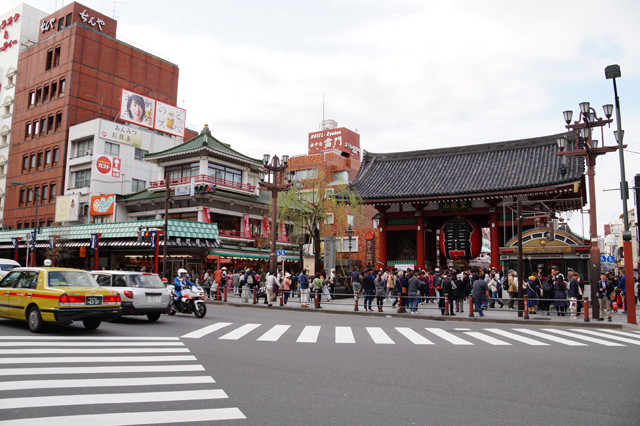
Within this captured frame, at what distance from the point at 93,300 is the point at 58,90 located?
162ft

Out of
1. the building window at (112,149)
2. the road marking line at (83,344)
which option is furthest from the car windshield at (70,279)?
the building window at (112,149)

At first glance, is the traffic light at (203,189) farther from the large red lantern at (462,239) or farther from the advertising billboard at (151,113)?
the large red lantern at (462,239)

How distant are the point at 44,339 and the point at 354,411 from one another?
8.12m

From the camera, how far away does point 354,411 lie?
5.70m

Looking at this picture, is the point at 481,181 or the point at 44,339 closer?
the point at 44,339

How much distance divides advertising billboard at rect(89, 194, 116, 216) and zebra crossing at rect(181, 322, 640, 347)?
34114mm

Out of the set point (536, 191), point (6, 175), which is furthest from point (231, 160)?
point (6, 175)

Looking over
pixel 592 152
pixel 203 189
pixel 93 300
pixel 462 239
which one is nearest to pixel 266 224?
pixel 203 189

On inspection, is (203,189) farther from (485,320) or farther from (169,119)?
(485,320)

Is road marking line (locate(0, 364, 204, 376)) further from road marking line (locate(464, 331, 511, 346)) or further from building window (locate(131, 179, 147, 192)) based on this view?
building window (locate(131, 179, 147, 192))

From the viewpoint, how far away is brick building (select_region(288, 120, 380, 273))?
1786 inches

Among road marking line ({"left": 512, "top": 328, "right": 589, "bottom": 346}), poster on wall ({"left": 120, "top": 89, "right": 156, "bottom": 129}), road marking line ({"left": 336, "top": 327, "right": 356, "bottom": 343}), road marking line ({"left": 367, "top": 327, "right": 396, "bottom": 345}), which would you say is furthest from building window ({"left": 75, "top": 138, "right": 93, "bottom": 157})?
road marking line ({"left": 512, "top": 328, "right": 589, "bottom": 346})

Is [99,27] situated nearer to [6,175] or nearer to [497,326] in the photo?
[6,175]

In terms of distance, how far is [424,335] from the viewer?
1315 centimetres
